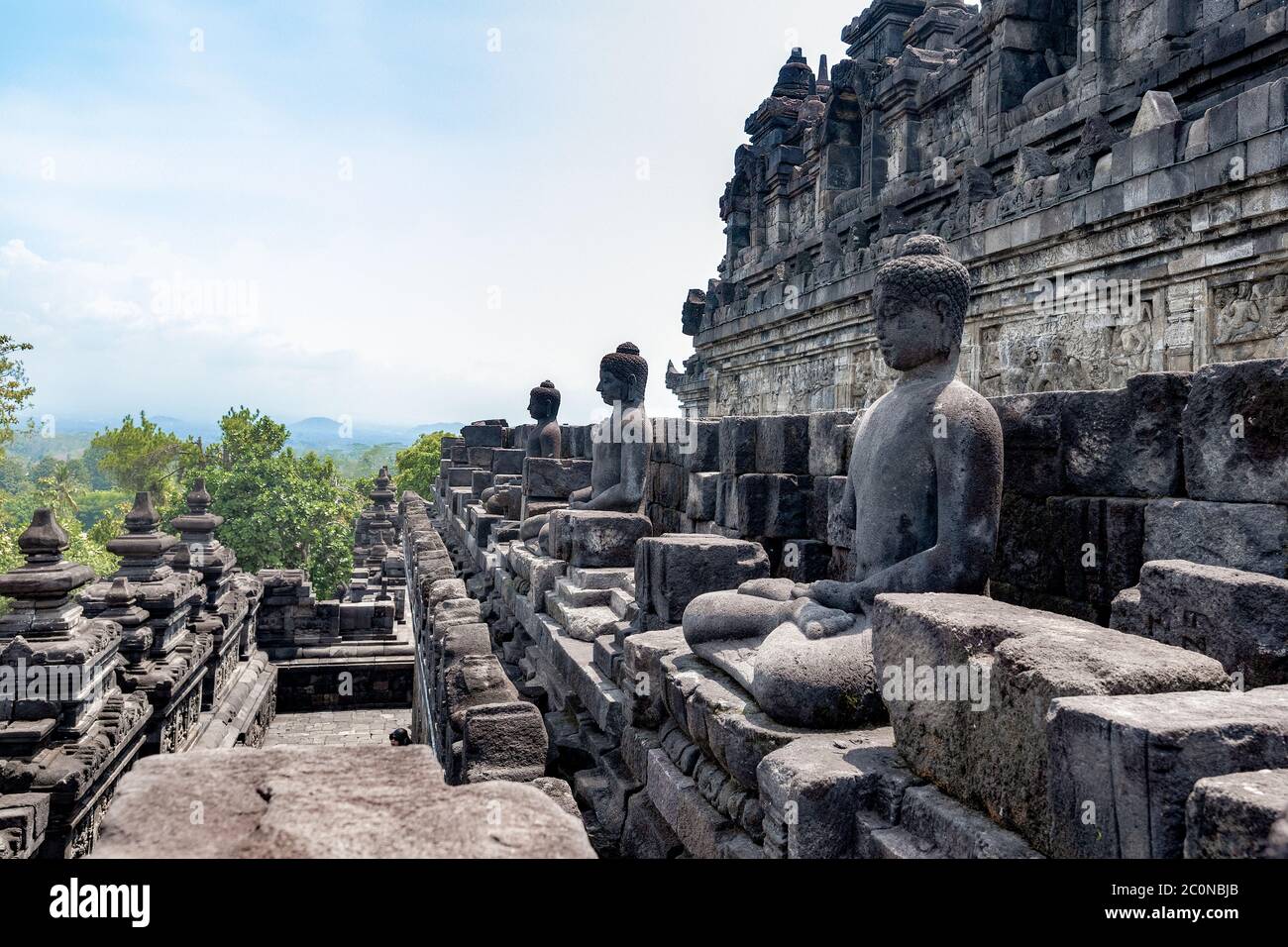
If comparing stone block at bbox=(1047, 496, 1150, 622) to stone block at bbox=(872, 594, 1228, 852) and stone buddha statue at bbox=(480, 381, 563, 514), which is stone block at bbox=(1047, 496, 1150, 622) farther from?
stone buddha statue at bbox=(480, 381, 563, 514)

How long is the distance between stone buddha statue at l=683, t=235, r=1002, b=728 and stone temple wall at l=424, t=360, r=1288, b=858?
0.13 metres

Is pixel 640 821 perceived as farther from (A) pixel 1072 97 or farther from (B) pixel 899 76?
(B) pixel 899 76

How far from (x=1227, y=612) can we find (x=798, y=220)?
21952mm

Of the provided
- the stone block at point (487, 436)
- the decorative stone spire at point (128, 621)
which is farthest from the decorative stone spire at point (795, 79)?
the decorative stone spire at point (128, 621)

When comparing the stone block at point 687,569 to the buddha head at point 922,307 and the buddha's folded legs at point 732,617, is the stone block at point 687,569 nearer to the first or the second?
the buddha's folded legs at point 732,617

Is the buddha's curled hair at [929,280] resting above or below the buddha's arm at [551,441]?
above

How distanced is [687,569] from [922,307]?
1.78m

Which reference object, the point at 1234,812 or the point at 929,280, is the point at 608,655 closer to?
the point at 929,280

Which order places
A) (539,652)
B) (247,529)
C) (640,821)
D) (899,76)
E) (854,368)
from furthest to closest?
(247,529), (899,76), (854,368), (539,652), (640,821)

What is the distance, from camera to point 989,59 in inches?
584

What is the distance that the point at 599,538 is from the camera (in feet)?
21.0

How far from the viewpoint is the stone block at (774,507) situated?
17.7 feet

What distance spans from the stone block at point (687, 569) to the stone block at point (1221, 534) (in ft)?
6.49

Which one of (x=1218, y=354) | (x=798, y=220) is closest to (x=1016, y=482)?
(x=1218, y=354)
